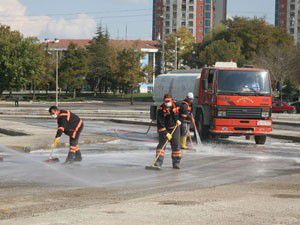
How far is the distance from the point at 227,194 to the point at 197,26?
612 feet

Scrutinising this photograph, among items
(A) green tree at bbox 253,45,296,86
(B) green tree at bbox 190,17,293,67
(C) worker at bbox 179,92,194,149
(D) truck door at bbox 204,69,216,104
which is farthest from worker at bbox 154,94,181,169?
(B) green tree at bbox 190,17,293,67

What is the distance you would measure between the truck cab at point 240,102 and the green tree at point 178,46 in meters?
90.7

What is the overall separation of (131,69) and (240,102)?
247 feet

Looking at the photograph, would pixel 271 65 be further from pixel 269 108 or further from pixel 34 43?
pixel 269 108

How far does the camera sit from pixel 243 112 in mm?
23297

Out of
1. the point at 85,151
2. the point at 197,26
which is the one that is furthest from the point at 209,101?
the point at 197,26

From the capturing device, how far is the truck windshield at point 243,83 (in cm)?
2323

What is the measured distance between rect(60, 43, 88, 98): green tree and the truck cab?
75.2 meters

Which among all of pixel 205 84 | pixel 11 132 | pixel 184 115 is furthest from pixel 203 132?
pixel 11 132

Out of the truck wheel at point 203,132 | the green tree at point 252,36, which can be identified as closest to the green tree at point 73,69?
the green tree at point 252,36

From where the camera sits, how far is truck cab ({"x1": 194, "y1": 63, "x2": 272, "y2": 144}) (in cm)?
2320

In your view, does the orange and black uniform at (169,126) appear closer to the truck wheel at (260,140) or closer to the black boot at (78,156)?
the black boot at (78,156)

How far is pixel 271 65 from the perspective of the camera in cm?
8225

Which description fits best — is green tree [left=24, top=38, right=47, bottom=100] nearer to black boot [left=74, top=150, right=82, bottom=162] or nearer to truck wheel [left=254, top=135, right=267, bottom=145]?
truck wheel [left=254, top=135, right=267, bottom=145]
